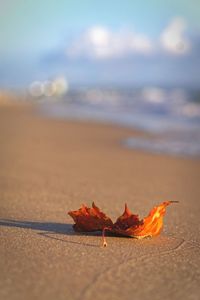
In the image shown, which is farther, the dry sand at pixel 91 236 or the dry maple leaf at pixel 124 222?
the dry maple leaf at pixel 124 222

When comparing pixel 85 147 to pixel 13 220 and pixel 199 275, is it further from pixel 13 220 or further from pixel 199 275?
pixel 199 275

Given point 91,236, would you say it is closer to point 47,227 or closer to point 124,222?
point 124,222

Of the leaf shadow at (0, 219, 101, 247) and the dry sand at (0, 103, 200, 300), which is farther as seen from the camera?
the leaf shadow at (0, 219, 101, 247)

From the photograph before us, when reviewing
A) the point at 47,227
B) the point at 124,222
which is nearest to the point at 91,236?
the point at 124,222

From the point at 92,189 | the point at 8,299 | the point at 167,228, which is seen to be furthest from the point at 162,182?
the point at 8,299

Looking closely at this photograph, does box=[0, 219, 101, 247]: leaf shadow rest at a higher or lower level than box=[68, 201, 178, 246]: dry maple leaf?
lower
